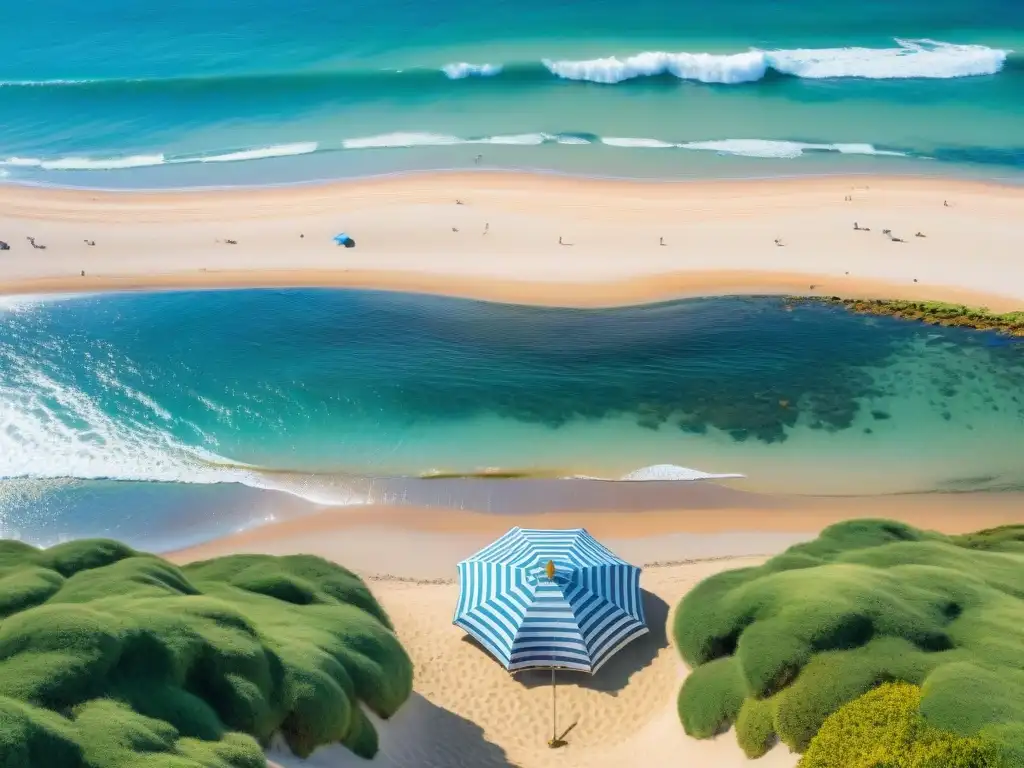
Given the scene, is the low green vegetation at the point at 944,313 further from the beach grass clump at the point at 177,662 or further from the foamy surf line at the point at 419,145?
the beach grass clump at the point at 177,662

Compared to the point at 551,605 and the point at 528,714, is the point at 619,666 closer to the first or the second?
the point at 551,605

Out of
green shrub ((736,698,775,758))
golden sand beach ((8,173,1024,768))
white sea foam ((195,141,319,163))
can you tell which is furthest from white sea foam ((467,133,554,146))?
green shrub ((736,698,775,758))

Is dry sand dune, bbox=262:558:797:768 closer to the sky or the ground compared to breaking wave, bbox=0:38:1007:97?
closer to the ground

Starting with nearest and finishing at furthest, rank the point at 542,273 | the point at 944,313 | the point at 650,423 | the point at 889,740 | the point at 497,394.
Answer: the point at 889,740 → the point at 650,423 → the point at 497,394 → the point at 944,313 → the point at 542,273

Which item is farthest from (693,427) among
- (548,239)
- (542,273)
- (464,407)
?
(548,239)

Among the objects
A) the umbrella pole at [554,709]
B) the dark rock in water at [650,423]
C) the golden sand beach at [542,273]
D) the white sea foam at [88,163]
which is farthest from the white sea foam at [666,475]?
the white sea foam at [88,163]

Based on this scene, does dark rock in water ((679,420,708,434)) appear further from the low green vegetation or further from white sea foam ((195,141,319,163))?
white sea foam ((195,141,319,163))

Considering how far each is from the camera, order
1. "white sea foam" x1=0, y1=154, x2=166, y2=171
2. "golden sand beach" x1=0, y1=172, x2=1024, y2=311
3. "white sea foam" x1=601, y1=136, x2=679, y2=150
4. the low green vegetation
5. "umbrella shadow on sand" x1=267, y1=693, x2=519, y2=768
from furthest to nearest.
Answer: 1. "white sea foam" x1=0, y1=154, x2=166, y2=171
2. "white sea foam" x1=601, y1=136, x2=679, y2=150
3. "golden sand beach" x1=0, y1=172, x2=1024, y2=311
4. the low green vegetation
5. "umbrella shadow on sand" x1=267, y1=693, x2=519, y2=768

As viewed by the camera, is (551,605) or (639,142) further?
(639,142)
